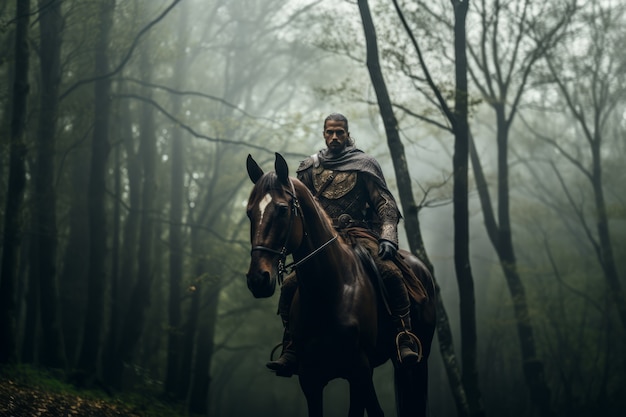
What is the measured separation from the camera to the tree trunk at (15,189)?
1256 cm

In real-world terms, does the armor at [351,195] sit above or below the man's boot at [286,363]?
above

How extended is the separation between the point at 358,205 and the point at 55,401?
20.2 ft

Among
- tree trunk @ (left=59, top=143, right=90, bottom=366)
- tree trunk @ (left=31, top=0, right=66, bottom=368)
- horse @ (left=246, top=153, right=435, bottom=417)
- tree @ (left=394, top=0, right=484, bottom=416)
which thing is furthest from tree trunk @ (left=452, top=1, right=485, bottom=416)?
tree trunk @ (left=59, top=143, right=90, bottom=366)

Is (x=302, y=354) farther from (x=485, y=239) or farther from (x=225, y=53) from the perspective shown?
(x=485, y=239)

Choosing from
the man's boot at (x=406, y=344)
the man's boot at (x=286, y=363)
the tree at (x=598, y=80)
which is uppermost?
the tree at (x=598, y=80)

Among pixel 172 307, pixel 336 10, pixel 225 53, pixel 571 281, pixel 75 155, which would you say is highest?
pixel 225 53

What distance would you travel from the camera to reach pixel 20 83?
43.0 feet

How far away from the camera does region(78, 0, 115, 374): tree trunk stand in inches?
632

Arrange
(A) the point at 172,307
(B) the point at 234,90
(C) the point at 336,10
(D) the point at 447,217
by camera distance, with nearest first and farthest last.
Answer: (C) the point at 336,10 → (A) the point at 172,307 → (B) the point at 234,90 → (D) the point at 447,217

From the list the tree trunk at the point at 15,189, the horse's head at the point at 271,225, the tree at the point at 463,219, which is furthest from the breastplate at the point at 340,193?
the tree trunk at the point at 15,189

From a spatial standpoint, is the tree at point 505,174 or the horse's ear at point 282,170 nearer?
the horse's ear at point 282,170

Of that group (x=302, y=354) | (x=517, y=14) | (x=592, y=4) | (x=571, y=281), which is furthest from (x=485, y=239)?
(x=302, y=354)

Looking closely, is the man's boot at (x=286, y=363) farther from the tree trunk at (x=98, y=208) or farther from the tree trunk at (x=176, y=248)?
the tree trunk at (x=176, y=248)

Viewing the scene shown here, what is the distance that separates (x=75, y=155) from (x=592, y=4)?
688 inches
